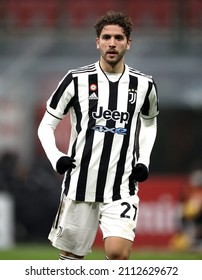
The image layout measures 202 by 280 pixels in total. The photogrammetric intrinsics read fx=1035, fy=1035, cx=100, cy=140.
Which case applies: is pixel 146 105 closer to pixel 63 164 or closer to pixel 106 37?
pixel 106 37

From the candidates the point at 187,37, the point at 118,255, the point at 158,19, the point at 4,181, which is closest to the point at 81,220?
the point at 118,255

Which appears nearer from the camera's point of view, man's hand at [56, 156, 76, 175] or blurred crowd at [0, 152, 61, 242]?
man's hand at [56, 156, 76, 175]

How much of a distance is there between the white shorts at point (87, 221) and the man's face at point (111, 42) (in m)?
0.93

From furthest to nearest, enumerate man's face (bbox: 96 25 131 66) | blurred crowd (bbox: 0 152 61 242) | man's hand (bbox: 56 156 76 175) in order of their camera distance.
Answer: blurred crowd (bbox: 0 152 61 242)
man's face (bbox: 96 25 131 66)
man's hand (bbox: 56 156 76 175)

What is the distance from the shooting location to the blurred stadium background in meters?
16.0

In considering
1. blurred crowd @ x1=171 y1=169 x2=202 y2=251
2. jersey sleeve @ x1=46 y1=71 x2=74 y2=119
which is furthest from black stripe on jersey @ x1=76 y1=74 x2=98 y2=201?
blurred crowd @ x1=171 y1=169 x2=202 y2=251

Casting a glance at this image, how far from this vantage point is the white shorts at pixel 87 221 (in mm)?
6715

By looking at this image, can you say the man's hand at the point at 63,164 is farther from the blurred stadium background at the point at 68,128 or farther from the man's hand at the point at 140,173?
the blurred stadium background at the point at 68,128

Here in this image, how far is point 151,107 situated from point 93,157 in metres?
0.57

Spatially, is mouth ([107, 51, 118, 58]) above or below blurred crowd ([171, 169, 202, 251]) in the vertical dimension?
above

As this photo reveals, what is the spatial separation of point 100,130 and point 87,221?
611 millimetres

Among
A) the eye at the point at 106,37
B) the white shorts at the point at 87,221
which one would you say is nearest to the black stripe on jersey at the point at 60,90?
the eye at the point at 106,37

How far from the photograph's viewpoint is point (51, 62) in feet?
59.0

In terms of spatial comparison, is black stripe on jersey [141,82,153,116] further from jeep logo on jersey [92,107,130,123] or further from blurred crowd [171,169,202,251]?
blurred crowd [171,169,202,251]
